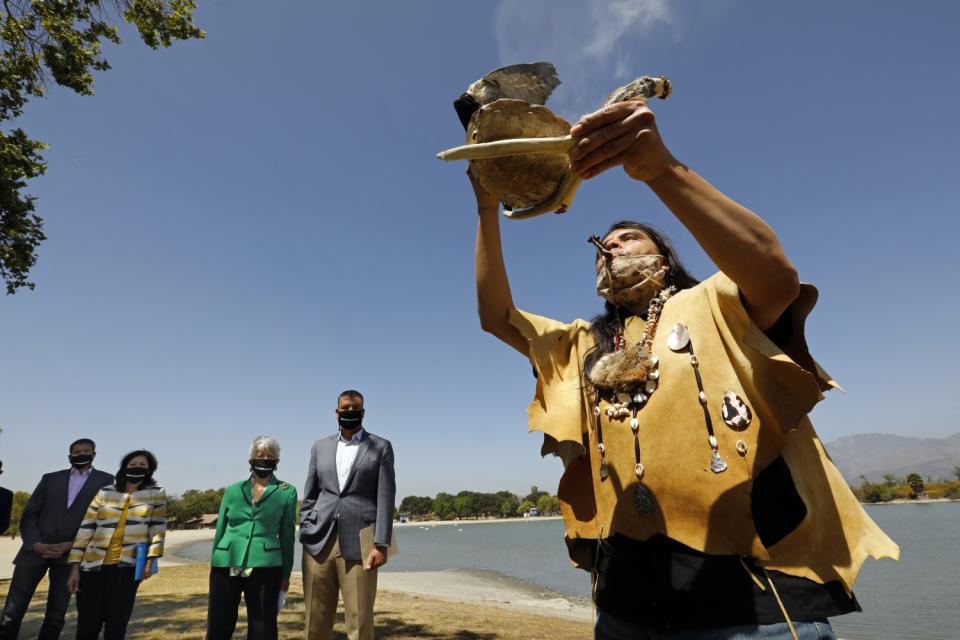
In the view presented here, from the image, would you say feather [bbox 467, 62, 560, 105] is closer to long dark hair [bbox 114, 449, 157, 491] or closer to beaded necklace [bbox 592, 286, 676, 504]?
beaded necklace [bbox 592, 286, 676, 504]

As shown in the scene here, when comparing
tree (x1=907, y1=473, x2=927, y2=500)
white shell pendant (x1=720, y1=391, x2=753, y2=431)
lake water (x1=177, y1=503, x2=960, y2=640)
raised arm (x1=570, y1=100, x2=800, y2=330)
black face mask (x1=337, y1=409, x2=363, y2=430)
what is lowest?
lake water (x1=177, y1=503, x2=960, y2=640)

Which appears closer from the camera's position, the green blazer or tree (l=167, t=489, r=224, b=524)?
the green blazer

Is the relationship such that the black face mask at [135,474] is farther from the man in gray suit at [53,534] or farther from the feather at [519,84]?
the feather at [519,84]

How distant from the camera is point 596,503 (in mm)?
1716

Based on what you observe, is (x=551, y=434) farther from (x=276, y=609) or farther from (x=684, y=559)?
(x=276, y=609)

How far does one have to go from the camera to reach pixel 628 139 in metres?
1.28

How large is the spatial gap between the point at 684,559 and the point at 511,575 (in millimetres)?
24908

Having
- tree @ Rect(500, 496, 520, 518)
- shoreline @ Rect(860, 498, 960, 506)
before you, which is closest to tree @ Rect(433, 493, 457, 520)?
tree @ Rect(500, 496, 520, 518)

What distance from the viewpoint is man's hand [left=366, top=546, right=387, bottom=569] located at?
4.73 meters

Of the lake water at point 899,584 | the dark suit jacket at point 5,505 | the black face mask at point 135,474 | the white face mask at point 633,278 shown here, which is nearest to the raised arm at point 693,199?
the white face mask at point 633,278

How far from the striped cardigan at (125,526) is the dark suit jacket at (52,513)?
Answer: 1.92 feet

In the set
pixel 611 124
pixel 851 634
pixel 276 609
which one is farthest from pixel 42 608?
pixel 851 634

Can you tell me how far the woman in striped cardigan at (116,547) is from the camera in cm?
514

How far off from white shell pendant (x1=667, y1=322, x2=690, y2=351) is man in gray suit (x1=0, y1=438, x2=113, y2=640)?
7.05 metres
